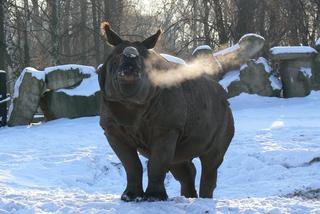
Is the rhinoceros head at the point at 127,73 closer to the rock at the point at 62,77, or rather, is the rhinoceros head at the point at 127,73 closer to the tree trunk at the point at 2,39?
the rock at the point at 62,77

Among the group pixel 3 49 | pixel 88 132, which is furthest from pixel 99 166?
pixel 3 49

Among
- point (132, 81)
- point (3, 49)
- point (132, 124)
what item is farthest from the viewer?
point (3, 49)

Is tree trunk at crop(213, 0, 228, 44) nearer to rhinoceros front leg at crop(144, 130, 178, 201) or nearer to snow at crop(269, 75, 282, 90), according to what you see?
snow at crop(269, 75, 282, 90)

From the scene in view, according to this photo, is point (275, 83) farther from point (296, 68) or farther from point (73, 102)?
point (73, 102)

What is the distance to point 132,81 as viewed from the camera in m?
3.99

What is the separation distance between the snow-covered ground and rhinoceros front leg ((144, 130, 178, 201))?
10cm

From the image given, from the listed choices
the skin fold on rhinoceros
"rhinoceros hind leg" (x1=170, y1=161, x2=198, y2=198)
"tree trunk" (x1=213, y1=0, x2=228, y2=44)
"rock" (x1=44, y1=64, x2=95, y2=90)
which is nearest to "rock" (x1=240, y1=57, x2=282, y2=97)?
"rock" (x1=44, y1=64, x2=95, y2=90)

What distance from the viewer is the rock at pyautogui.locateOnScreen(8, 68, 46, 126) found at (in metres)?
16.2

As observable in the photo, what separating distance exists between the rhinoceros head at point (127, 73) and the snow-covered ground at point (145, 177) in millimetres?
805

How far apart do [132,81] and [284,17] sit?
22.0m

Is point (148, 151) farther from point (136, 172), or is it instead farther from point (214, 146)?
point (214, 146)

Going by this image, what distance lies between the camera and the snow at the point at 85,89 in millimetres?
16109

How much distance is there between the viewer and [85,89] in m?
16.3

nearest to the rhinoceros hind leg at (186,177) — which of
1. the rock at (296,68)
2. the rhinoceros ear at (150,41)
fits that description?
the rhinoceros ear at (150,41)
